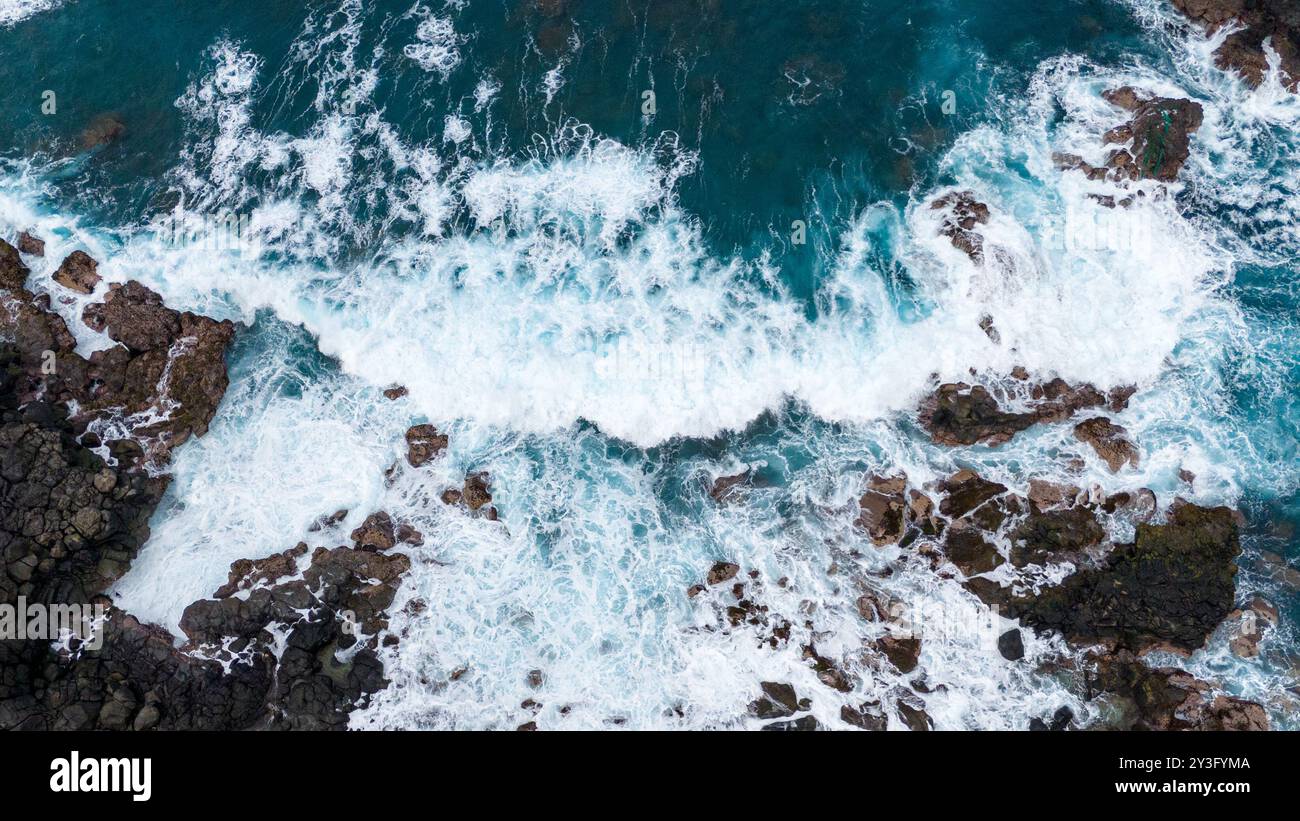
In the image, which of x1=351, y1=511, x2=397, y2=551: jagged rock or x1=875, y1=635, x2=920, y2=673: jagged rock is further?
x1=351, y1=511, x2=397, y2=551: jagged rock

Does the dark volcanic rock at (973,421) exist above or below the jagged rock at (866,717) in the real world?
above

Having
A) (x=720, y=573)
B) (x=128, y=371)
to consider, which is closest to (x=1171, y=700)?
(x=720, y=573)

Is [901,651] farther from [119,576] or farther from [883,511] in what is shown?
[119,576]

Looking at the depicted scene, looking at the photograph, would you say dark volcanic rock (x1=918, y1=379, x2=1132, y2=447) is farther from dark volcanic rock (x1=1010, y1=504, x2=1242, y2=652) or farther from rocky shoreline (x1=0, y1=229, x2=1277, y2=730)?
dark volcanic rock (x1=1010, y1=504, x2=1242, y2=652)

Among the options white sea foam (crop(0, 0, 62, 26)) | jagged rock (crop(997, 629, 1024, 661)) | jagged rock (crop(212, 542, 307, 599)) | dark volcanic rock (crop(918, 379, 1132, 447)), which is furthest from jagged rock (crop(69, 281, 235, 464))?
jagged rock (crop(997, 629, 1024, 661))

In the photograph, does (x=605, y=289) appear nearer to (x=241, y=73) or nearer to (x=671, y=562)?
(x=671, y=562)

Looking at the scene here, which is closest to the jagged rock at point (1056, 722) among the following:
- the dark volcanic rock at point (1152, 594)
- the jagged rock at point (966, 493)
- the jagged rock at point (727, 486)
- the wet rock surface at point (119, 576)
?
the dark volcanic rock at point (1152, 594)

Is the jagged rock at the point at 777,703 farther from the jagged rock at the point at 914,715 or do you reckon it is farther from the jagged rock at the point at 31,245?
the jagged rock at the point at 31,245
